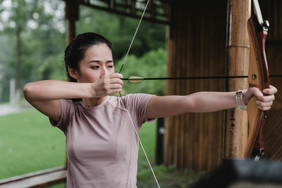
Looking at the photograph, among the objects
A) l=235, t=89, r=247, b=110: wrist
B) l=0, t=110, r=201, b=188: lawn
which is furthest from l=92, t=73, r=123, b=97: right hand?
l=0, t=110, r=201, b=188: lawn

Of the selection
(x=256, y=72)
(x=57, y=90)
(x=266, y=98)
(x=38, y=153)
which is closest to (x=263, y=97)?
(x=266, y=98)

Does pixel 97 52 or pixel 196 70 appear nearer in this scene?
pixel 97 52

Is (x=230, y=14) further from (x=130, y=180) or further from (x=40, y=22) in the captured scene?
(x=40, y=22)

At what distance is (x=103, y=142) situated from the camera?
1.27 metres

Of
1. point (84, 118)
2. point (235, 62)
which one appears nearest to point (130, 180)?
point (84, 118)

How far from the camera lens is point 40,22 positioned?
12320 mm

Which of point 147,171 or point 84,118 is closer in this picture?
point 84,118

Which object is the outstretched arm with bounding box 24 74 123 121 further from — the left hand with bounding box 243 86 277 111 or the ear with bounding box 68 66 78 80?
the left hand with bounding box 243 86 277 111

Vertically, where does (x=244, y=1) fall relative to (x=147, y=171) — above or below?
above

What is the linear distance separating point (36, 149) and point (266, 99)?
4915mm

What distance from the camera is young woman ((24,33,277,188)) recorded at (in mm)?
1199

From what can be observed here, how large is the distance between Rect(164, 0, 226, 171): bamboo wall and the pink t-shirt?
3448 millimetres

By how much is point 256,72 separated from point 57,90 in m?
0.75

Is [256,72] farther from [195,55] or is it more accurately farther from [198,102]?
[195,55]
